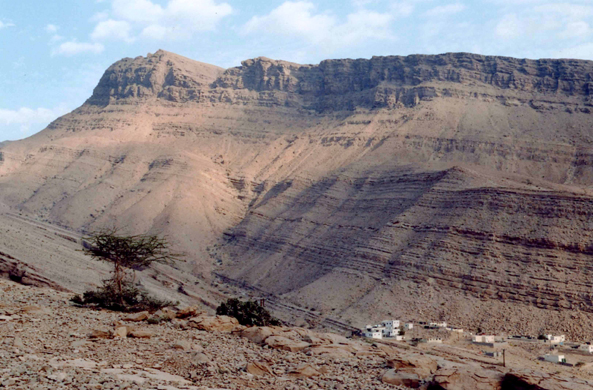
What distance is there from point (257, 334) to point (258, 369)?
297 cm

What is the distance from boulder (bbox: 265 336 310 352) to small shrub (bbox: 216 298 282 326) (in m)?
4.61

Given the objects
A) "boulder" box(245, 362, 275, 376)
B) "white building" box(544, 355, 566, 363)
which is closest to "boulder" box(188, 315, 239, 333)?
"boulder" box(245, 362, 275, 376)

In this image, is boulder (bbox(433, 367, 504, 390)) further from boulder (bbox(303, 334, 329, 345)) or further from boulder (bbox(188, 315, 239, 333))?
boulder (bbox(188, 315, 239, 333))

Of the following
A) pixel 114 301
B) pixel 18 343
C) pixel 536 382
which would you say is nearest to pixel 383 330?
pixel 114 301

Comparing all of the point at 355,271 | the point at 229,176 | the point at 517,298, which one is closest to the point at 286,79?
the point at 229,176

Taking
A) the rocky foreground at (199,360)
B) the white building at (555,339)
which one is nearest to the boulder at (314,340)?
the rocky foreground at (199,360)

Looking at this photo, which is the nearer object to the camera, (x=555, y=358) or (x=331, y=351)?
(x=331, y=351)

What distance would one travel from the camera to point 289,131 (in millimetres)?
96438

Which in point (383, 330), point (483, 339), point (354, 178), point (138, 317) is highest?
point (354, 178)

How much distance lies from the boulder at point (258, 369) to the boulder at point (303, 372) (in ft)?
1.52

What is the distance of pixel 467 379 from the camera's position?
12.4 m

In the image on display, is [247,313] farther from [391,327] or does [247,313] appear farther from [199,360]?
[391,327]

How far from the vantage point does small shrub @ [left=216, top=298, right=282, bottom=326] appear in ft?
66.8

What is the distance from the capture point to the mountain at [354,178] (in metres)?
43.7
